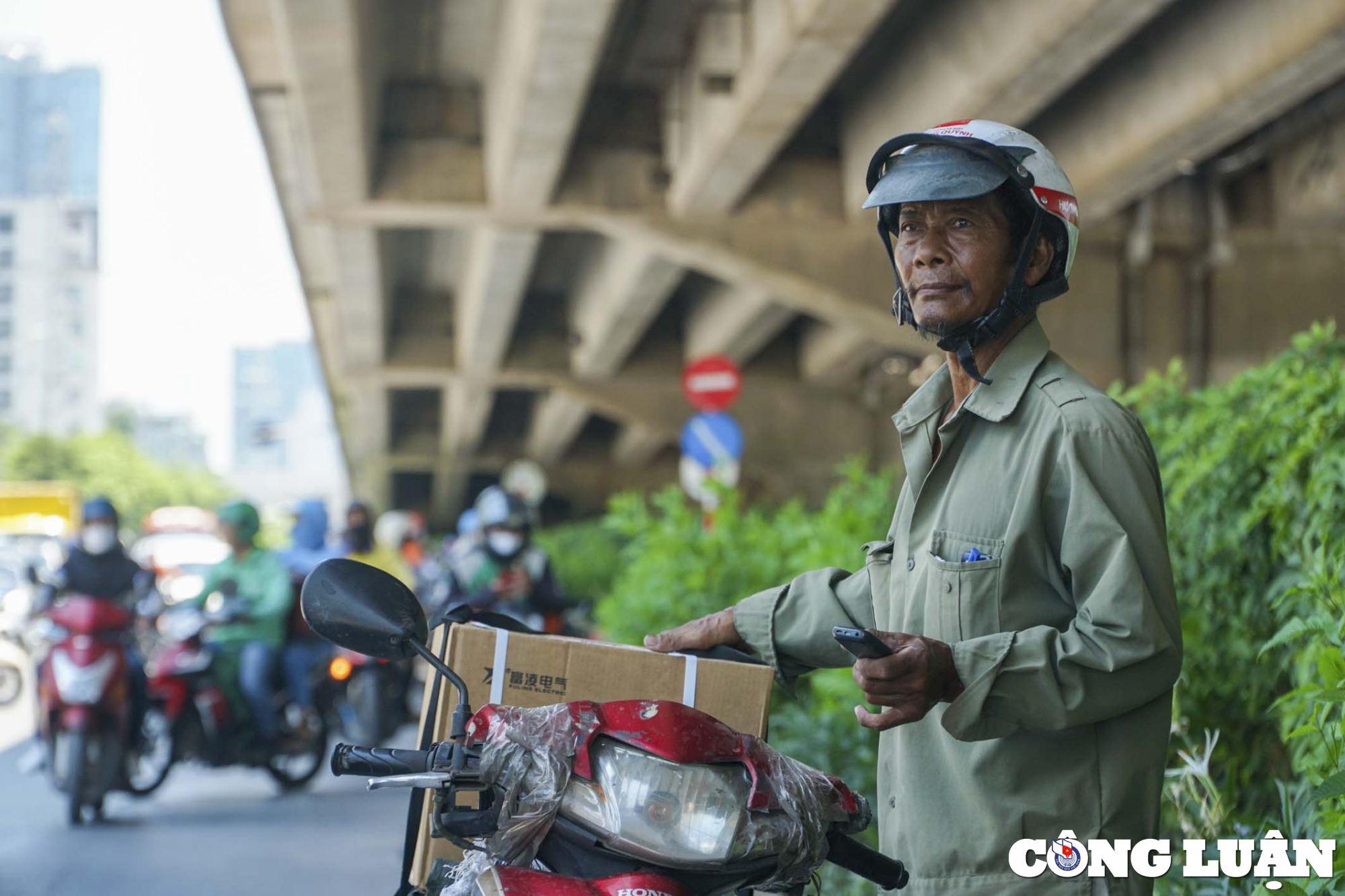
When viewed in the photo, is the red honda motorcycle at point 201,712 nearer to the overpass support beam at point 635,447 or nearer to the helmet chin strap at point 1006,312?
the helmet chin strap at point 1006,312

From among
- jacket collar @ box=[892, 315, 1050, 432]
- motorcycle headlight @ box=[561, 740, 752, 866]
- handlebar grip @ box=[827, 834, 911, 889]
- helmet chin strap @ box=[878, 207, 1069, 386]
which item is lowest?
handlebar grip @ box=[827, 834, 911, 889]

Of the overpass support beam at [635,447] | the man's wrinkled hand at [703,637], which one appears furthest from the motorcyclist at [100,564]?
the overpass support beam at [635,447]

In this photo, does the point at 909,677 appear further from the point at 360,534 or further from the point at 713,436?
the point at 360,534

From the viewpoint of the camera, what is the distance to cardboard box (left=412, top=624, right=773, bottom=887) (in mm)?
2564

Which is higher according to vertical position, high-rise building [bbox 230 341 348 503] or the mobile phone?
high-rise building [bbox 230 341 348 503]

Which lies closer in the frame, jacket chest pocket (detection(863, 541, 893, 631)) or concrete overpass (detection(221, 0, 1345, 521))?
jacket chest pocket (detection(863, 541, 893, 631))

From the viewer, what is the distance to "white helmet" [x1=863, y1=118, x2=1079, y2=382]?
217 centimetres

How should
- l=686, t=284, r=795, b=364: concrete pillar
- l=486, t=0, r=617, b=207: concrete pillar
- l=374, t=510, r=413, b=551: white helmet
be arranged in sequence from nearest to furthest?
l=486, t=0, r=617, b=207: concrete pillar < l=686, t=284, r=795, b=364: concrete pillar < l=374, t=510, r=413, b=551: white helmet

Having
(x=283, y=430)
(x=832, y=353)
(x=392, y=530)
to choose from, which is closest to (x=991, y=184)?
(x=832, y=353)

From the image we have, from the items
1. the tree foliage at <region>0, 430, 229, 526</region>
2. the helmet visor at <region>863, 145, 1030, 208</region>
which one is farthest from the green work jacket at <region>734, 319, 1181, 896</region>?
the tree foliage at <region>0, 430, 229, 526</region>

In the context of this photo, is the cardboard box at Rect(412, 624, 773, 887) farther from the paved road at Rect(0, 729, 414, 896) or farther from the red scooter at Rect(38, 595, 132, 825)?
the red scooter at Rect(38, 595, 132, 825)

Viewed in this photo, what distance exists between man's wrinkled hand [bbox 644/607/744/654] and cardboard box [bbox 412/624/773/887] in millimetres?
85

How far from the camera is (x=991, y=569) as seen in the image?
2.07m

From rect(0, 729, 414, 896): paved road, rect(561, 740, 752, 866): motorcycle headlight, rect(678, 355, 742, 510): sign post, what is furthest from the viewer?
rect(678, 355, 742, 510): sign post
